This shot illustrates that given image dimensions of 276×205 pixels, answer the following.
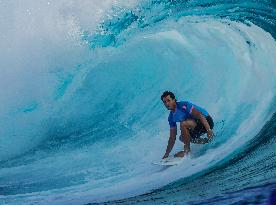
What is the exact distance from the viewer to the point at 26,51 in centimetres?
320

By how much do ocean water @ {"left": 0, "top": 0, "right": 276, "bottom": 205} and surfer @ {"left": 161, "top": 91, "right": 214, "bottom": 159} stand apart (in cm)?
7

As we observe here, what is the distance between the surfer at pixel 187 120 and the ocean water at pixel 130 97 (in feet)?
0.23

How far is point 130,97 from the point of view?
3.54 metres

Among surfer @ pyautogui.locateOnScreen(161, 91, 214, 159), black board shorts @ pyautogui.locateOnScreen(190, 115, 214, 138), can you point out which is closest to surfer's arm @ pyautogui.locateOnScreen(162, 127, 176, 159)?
surfer @ pyautogui.locateOnScreen(161, 91, 214, 159)

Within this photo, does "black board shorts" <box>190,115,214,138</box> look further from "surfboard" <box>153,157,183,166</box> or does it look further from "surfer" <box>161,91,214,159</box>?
"surfboard" <box>153,157,183,166</box>

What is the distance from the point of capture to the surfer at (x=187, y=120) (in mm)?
3207

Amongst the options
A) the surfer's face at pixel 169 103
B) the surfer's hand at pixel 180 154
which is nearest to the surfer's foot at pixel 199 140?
the surfer's hand at pixel 180 154

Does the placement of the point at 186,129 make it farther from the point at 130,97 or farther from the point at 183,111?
the point at 130,97

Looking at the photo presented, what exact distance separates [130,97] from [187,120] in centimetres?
52

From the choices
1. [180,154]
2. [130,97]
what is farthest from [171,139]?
[130,97]

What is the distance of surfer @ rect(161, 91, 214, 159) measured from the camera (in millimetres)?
3207

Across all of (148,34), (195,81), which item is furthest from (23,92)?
(195,81)

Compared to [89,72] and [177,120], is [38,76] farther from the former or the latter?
[177,120]

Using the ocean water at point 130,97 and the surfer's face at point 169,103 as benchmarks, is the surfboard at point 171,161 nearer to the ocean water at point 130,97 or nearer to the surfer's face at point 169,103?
the ocean water at point 130,97
